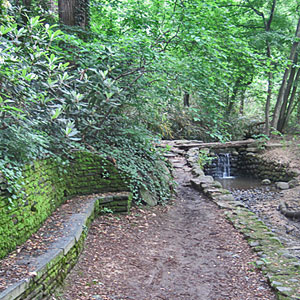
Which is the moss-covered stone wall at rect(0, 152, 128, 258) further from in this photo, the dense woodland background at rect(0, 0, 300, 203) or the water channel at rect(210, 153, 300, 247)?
the water channel at rect(210, 153, 300, 247)

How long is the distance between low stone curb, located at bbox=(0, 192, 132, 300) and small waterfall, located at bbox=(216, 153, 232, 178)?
365 inches

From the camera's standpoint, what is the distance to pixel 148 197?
233 inches

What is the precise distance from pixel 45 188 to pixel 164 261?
1812 millimetres

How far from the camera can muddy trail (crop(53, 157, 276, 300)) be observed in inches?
124

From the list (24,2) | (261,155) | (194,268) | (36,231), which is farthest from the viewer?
(261,155)

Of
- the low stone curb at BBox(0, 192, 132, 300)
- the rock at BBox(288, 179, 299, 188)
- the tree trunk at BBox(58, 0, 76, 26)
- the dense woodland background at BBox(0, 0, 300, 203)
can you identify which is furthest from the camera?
the rock at BBox(288, 179, 299, 188)

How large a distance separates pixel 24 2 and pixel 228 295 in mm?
6913

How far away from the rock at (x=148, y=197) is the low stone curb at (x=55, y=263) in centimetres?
140

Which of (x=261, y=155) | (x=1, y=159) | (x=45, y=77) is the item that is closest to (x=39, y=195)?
(x=1, y=159)

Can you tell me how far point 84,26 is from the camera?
642 centimetres

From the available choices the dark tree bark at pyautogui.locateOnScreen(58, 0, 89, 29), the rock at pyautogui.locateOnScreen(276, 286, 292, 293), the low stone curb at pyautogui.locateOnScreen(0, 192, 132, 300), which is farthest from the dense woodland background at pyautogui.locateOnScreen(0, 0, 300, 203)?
the rock at pyautogui.locateOnScreen(276, 286, 292, 293)

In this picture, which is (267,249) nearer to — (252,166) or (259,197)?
(259,197)

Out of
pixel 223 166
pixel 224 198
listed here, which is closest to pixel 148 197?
pixel 224 198

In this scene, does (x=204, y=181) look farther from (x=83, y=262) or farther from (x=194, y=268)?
(x=83, y=262)
